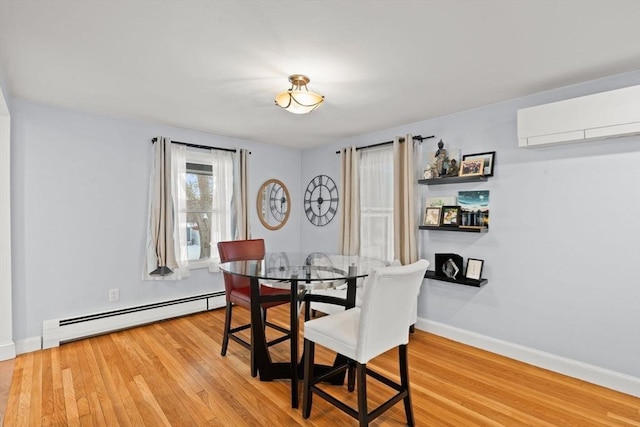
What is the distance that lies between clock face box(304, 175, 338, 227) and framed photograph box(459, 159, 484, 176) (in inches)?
73.7

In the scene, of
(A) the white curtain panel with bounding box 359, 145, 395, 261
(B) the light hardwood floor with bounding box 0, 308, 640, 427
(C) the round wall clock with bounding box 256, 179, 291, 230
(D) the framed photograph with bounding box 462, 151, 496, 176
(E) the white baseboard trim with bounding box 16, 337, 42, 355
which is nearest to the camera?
(B) the light hardwood floor with bounding box 0, 308, 640, 427

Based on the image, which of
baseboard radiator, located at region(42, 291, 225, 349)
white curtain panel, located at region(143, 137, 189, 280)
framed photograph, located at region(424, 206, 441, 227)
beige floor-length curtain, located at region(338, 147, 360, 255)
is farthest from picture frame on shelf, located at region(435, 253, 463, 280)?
white curtain panel, located at region(143, 137, 189, 280)

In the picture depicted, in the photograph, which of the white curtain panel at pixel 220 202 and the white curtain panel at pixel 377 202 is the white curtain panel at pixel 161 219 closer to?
the white curtain panel at pixel 220 202

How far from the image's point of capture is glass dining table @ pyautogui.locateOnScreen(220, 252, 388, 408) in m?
2.21

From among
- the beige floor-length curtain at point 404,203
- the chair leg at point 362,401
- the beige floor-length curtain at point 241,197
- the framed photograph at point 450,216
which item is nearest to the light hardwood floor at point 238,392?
the chair leg at point 362,401

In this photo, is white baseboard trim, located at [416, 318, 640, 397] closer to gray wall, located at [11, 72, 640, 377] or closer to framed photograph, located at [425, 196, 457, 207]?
gray wall, located at [11, 72, 640, 377]

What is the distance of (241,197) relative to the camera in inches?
174

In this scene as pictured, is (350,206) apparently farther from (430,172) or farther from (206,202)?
(206,202)

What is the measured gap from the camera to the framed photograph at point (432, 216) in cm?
341

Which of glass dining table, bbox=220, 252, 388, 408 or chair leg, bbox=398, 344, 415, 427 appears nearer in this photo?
chair leg, bbox=398, 344, 415, 427

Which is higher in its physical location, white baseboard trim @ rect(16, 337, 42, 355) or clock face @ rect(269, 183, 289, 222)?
clock face @ rect(269, 183, 289, 222)

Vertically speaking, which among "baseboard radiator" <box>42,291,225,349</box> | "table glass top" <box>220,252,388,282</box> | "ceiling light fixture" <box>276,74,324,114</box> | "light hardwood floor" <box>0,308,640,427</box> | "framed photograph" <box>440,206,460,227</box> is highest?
"ceiling light fixture" <box>276,74,324,114</box>

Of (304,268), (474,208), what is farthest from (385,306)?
(474,208)

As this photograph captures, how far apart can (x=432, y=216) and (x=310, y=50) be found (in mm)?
2160
